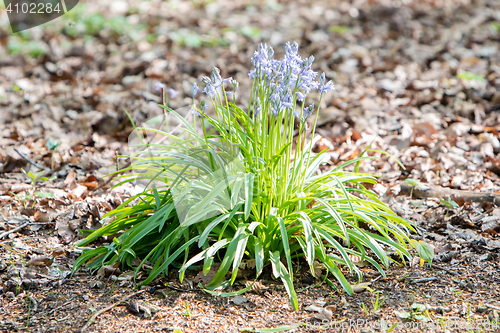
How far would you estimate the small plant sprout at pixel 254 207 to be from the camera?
2.15 metres

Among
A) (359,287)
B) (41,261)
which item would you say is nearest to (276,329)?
(359,287)

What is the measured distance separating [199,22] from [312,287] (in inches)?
245

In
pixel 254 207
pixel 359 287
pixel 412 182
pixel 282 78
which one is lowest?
pixel 359 287

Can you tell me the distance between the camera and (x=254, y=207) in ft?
7.54

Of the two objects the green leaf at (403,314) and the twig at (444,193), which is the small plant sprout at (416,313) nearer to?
the green leaf at (403,314)

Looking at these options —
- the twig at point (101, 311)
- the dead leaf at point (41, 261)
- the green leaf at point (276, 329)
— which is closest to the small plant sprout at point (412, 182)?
the green leaf at point (276, 329)

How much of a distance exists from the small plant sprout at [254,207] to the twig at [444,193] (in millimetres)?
906

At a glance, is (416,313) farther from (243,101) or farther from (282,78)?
(243,101)

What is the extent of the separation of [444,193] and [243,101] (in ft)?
8.27

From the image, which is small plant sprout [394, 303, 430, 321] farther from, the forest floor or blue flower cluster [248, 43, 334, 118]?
blue flower cluster [248, 43, 334, 118]

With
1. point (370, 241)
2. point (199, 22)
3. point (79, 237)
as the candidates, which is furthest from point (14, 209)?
point (199, 22)

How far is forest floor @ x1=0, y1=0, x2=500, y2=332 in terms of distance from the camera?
207 cm

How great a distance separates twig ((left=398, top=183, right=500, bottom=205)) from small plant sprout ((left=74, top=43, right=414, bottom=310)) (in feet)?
2.97

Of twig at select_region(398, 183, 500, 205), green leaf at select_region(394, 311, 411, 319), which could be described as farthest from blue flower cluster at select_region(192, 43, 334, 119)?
twig at select_region(398, 183, 500, 205)
